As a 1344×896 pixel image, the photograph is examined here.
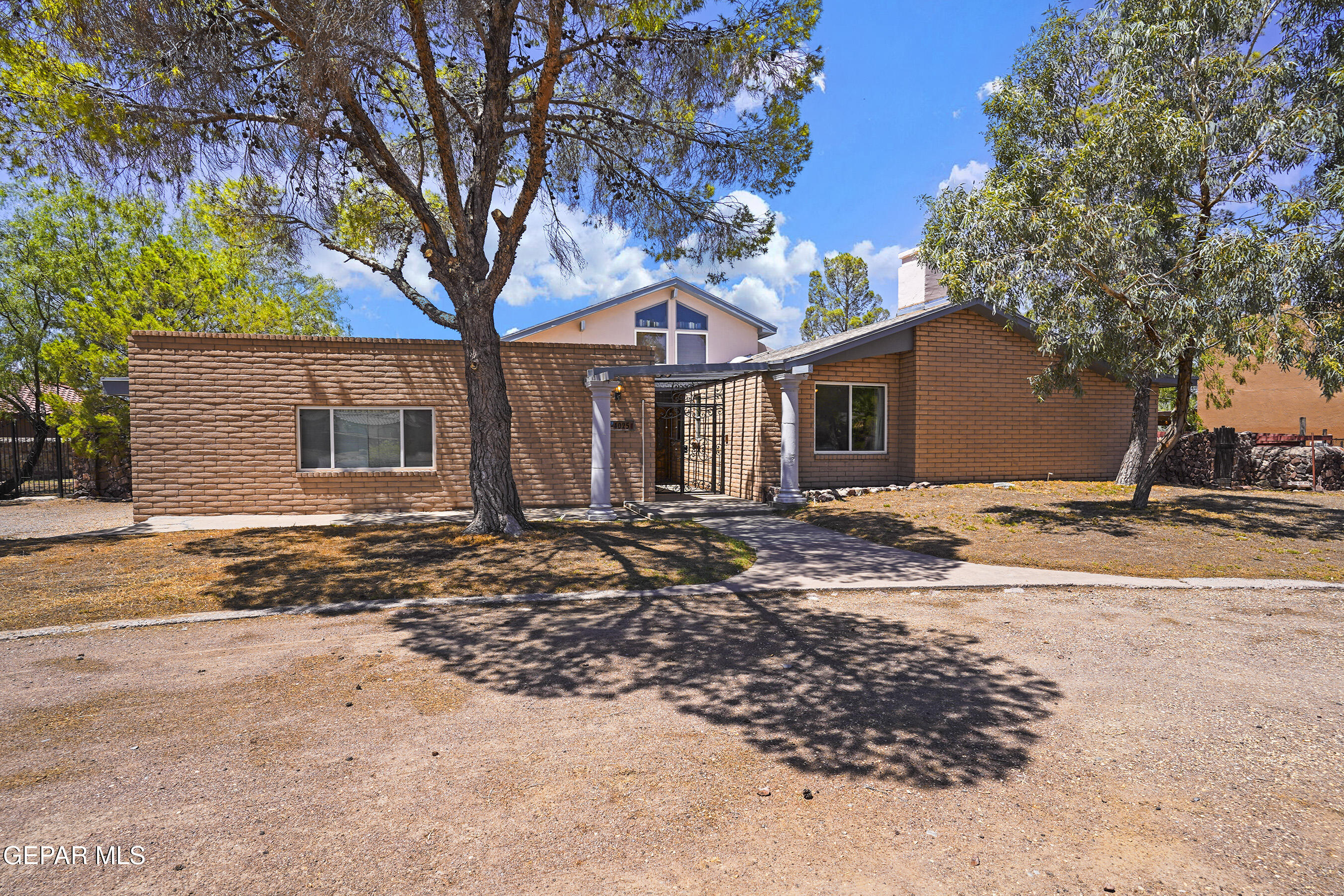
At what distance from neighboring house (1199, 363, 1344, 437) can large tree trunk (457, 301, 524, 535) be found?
91.6 feet

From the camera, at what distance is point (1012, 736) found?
3.87 metres

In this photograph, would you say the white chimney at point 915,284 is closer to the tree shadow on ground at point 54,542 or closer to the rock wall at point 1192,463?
the rock wall at point 1192,463

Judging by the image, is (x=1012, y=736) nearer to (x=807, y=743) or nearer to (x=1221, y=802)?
(x=1221, y=802)

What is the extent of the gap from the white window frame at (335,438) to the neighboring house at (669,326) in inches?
506

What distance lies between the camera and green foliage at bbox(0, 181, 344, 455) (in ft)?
57.1

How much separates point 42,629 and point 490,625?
3.88 m

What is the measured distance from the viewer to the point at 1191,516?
38.0 ft

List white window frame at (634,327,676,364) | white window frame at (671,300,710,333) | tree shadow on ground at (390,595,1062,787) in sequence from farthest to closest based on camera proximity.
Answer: white window frame at (671,300,710,333) → white window frame at (634,327,676,364) → tree shadow on ground at (390,595,1062,787)

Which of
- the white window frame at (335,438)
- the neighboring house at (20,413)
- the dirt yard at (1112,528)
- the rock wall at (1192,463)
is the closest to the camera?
the dirt yard at (1112,528)

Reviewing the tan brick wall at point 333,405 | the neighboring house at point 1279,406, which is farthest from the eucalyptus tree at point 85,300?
the neighboring house at point 1279,406

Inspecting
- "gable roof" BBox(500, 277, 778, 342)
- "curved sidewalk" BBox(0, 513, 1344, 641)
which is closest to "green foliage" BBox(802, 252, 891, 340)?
"gable roof" BBox(500, 277, 778, 342)

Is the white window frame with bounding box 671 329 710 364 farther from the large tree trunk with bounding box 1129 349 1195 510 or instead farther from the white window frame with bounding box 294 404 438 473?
the large tree trunk with bounding box 1129 349 1195 510

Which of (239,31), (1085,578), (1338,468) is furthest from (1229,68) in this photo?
(239,31)

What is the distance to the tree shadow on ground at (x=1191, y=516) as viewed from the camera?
1063cm
